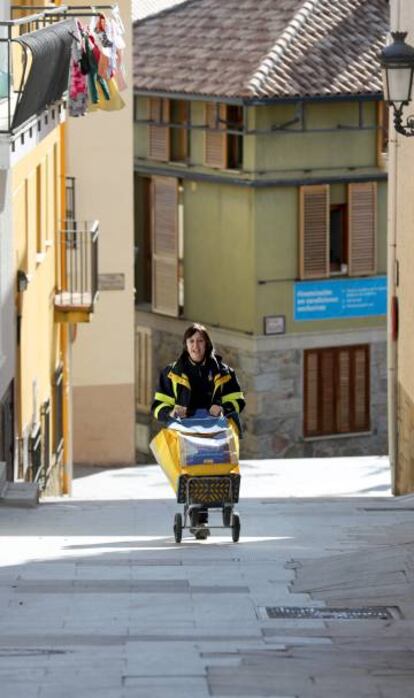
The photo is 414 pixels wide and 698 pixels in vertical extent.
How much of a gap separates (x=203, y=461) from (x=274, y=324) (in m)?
22.5

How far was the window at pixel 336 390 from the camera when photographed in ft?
117

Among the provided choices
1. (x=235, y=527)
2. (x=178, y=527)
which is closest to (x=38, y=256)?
(x=178, y=527)

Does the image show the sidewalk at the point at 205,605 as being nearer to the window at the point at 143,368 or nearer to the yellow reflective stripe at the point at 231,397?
the yellow reflective stripe at the point at 231,397

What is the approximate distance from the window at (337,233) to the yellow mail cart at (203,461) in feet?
74.2

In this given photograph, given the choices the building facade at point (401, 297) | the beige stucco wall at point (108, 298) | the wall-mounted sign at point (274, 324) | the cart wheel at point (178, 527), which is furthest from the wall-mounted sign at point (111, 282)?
the cart wheel at point (178, 527)

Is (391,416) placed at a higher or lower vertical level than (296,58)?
lower

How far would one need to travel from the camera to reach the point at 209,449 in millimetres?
13117

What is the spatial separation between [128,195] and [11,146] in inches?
561

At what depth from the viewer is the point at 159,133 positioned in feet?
124

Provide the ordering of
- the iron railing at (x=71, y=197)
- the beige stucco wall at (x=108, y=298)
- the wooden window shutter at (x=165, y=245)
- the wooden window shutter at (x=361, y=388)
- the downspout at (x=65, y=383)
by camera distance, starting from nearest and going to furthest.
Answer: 1. the downspout at (x=65, y=383)
2. the iron railing at (x=71, y=197)
3. the beige stucco wall at (x=108, y=298)
4. the wooden window shutter at (x=361, y=388)
5. the wooden window shutter at (x=165, y=245)

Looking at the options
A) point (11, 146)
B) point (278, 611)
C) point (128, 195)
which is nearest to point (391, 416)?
point (11, 146)

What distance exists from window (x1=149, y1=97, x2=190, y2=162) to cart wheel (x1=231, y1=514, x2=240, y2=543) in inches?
945

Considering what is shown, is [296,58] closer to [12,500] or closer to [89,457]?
[89,457]

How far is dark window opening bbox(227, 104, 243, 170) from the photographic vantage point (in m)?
35.7
